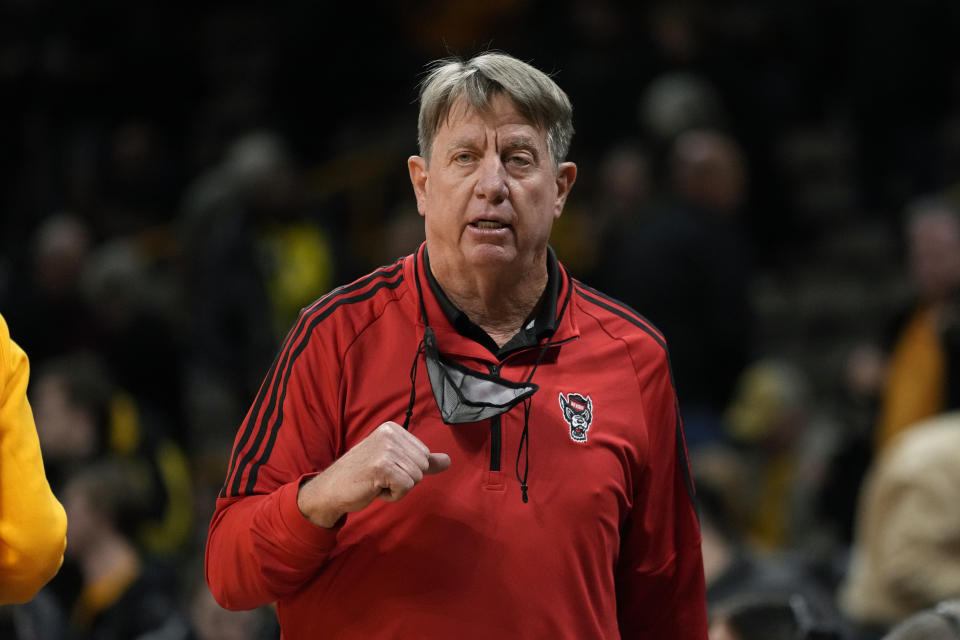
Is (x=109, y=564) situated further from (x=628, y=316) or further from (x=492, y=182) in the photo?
(x=492, y=182)

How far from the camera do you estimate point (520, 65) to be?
2.71 meters

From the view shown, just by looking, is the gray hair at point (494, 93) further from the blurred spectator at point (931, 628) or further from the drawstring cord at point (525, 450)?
the blurred spectator at point (931, 628)

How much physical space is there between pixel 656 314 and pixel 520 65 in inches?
149

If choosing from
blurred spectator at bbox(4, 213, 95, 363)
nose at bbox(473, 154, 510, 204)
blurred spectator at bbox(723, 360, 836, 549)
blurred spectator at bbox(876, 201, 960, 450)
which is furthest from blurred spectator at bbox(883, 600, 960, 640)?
blurred spectator at bbox(4, 213, 95, 363)

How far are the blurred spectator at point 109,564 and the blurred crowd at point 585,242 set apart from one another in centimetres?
1

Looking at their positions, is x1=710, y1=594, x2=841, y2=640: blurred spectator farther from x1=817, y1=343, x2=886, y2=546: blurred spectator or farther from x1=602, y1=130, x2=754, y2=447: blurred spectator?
x1=817, y1=343, x2=886, y2=546: blurred spectator

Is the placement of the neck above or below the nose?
below

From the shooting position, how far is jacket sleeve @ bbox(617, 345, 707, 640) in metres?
2.80

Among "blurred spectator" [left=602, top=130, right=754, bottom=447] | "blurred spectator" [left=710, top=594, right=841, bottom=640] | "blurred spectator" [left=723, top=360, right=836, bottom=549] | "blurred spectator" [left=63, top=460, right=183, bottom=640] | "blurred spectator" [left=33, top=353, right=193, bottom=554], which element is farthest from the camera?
"blurred spectator" [left=723, top=360, right=836, bottom=549]

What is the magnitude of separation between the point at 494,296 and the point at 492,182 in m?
0.24

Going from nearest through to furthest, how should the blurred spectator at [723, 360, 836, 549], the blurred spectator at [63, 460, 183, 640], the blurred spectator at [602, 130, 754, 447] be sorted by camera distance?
the blurred spectator at [63, 460, 183, 640] < the blurred spectator at [602, 130, 754, 447] < the blurred spectator at [723, 360, 836, 549]

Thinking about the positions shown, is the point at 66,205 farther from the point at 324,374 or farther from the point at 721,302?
the point at 324,374

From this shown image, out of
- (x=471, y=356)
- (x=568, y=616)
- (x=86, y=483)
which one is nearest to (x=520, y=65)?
(x=471, y=356)

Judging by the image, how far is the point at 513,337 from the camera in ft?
9.05
